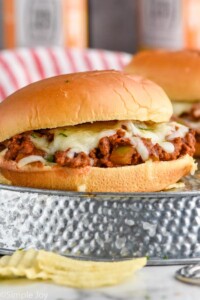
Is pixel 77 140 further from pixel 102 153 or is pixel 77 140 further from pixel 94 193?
pixel 94 193

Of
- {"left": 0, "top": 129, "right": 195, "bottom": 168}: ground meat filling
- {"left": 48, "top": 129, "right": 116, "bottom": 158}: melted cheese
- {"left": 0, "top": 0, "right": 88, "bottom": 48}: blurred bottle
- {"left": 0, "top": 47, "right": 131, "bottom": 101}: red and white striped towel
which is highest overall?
{"left": 48, "top": 129, "right": 116, "bottom": 158}: melted cheese

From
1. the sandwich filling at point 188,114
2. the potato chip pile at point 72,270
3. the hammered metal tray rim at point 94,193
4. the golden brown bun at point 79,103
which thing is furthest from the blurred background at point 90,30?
the potato chip pile at point 72,270

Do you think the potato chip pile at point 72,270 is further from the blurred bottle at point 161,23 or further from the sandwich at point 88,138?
the blurred bottle at point 161,23

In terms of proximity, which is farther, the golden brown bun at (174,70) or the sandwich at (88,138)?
the golden brown bun at (174,70)

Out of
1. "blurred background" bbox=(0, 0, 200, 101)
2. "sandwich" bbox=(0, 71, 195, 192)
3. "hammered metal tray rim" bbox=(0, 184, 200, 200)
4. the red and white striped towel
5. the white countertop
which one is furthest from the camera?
"blurred background" bbox=(0, 0, 200, 101)

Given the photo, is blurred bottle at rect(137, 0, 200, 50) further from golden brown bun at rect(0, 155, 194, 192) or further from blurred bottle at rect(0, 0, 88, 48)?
golden brown bun at rect(0, 155, 194, 192)

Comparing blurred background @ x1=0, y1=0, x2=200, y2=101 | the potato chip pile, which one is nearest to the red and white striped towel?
blurred background @ x1=0, y1=0, x2=200, y2=101

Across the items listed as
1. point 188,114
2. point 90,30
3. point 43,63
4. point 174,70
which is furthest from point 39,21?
point 188,114
